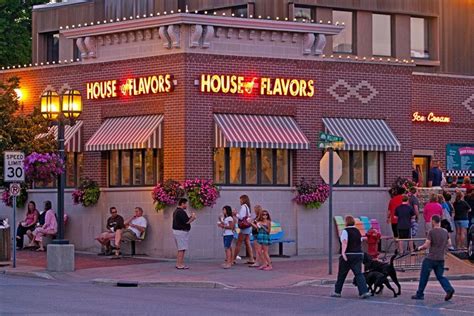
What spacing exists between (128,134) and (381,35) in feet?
46.9

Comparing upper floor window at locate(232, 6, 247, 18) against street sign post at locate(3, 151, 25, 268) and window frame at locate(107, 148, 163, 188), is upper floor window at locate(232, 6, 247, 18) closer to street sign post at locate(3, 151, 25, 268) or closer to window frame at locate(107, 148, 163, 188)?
window frame at locate(107, 148, 163, 188)

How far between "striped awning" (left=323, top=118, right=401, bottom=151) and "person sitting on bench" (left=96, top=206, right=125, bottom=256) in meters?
6.90

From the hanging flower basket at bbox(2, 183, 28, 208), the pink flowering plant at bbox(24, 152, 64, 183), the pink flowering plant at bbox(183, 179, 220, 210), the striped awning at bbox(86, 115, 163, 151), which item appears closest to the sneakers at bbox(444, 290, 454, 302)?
the pink flowering plant at bbox(183, 179, 220, 210)

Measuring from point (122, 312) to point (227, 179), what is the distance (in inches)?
542

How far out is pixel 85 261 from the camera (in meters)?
32.3

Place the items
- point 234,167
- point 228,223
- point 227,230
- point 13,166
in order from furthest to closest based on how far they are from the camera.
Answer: point 234,167 → point 13,166 → point 227,230 → point 228,223

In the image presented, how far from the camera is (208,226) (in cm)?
3262

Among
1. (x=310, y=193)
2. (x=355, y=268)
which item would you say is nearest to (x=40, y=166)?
(x=310, y=193)

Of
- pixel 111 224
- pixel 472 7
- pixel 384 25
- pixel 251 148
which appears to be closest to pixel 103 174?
pixel 111 224

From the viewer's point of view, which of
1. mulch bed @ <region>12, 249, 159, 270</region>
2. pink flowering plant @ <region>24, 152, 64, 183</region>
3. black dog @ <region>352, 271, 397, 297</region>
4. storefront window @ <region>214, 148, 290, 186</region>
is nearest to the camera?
black dog @ <region>352, 271, 397, 297</region>

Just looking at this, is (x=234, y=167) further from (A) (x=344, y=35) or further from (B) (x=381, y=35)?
(B) (x=381, y=35)

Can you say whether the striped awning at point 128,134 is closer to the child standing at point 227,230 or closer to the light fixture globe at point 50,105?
the light fixture globe at point 50,105

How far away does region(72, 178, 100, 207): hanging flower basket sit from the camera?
3491 cm

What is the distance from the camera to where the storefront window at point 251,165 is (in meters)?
33.8
